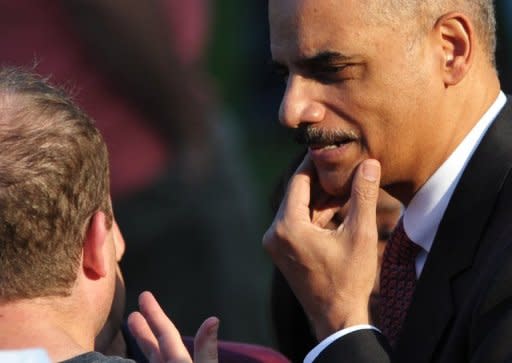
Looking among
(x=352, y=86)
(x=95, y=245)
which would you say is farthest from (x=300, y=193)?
(x=95, y=245)

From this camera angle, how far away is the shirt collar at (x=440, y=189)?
3.35 m

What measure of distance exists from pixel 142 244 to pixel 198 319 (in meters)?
0.47

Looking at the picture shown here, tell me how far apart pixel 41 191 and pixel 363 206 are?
95cm

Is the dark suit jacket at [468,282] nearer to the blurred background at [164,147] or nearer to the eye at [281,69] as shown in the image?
the eye at [281,69]

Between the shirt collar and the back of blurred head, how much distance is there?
1.01 meters

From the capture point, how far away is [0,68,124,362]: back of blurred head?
2543 mm

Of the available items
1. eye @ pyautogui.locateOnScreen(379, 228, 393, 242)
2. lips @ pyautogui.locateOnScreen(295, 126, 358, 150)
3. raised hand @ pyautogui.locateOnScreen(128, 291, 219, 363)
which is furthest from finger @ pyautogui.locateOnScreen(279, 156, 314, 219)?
raised hand @ pyautogui.locateOnScreen(128, 291, 219, 363)

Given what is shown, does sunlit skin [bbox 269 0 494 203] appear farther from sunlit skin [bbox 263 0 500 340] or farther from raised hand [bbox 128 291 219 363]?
raised hand [bbox 128 291 219 363]

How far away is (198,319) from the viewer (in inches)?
257

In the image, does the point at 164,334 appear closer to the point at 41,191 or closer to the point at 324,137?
the point at 41,191

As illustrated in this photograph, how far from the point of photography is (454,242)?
3211 millimetres

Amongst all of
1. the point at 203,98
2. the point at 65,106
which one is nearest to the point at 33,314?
the point at 65,106

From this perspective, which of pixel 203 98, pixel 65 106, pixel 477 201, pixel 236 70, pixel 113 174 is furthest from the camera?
pixel 236 70

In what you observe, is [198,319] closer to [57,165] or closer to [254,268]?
[254,268]
